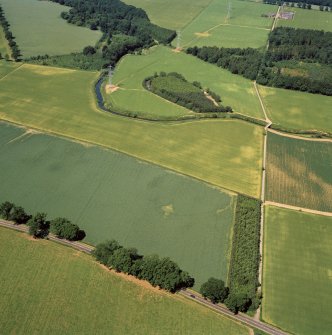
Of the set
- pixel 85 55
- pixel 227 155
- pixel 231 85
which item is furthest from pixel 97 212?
pixel 85 55

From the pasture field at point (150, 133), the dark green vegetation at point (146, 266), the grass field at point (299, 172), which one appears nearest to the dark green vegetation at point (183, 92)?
the pasture field at point (150, 133)

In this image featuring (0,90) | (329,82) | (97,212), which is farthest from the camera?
(329,82)

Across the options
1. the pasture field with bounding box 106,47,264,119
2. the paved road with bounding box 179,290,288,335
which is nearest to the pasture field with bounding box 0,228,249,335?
the paved road with bounding box 179,290,288,335

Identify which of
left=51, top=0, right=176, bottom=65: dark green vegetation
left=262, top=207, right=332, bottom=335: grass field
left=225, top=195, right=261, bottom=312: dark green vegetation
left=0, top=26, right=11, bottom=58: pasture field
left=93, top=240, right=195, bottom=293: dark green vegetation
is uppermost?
left=0, top=26, right=11, bottom=58: pasture field

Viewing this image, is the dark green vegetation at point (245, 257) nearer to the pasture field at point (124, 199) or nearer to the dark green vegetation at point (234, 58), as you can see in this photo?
the pasture field at point (124, 199)

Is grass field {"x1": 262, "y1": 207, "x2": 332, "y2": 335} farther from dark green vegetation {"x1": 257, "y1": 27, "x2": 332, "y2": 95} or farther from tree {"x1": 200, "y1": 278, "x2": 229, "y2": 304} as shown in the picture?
dark green vegetation {"x1": 257, "y1": 27, "x2": 332, "y2": 95}

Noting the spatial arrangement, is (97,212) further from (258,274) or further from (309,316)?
(309,316)
